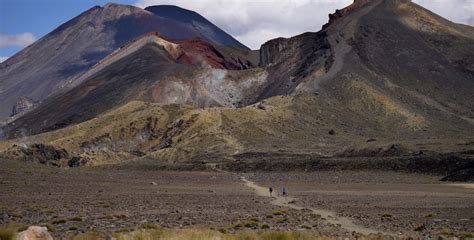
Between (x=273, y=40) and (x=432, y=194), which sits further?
(x=273, y=40)

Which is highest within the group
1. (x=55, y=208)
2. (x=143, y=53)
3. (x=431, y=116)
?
(x=143, y=53)

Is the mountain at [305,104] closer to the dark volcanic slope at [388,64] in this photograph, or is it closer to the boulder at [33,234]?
the dark volcanic slope at [388,64]

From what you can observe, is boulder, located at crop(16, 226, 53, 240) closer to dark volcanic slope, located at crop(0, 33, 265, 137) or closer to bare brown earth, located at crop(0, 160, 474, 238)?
bare brown earth, located at crop(0, 160, 474, 238)

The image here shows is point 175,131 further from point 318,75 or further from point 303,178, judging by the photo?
point 303,178

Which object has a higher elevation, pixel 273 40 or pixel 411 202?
pixel 273 40

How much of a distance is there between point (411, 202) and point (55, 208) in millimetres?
21686

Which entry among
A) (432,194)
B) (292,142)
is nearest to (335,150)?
(292,142)

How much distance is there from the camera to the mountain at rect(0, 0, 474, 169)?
99188mm

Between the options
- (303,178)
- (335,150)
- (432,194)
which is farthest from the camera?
(335,150)

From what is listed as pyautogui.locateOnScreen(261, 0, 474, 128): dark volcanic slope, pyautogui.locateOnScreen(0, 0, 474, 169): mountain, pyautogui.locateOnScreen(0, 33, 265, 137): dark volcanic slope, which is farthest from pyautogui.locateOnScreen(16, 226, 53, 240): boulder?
pyautogui.locateOnScreen(0, 33, 265, 137): dark volcanic slope

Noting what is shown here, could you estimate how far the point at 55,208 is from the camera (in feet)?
107

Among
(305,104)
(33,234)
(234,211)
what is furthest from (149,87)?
(33,234)

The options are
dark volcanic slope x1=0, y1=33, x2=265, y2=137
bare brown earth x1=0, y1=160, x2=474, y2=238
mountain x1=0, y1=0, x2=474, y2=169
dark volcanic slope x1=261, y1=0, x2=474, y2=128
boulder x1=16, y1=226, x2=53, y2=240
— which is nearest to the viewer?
boulder x1=16, y1=226, x2=53, y2=240

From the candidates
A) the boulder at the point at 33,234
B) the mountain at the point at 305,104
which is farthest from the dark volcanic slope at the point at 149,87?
the boulder at the point at 33,234
